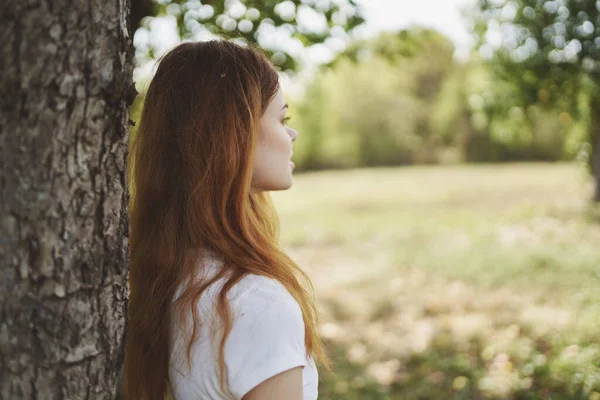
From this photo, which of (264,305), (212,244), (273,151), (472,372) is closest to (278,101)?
(273,151)

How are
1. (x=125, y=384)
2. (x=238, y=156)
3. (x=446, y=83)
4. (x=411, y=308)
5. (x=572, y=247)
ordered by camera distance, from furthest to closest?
(x=446, y=83) < (x=572, y=247) < (x=411, y=308) < (x=125, y=384) < (x=238, y=156)

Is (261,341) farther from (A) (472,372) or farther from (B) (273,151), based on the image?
(A) (472,372)

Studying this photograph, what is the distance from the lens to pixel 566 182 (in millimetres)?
18016

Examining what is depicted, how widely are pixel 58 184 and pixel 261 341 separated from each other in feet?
1.87

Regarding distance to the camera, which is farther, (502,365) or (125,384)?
(502,365)

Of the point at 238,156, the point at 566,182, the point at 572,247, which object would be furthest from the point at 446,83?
the point at 238,156

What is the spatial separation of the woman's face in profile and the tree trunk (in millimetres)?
448

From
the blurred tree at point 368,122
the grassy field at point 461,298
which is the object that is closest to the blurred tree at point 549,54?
the grassy field at point 461,298

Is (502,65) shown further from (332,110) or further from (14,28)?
(332,110)

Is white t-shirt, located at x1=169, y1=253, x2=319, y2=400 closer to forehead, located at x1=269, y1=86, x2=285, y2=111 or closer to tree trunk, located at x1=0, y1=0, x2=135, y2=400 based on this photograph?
tree trunk, located at x1=0, y1=0, x2=135, y2=400

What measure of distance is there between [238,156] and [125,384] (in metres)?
0.78

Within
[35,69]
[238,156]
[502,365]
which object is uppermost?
[35,69]

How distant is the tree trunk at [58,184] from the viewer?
1.21 meters

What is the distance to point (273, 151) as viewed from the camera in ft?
5.64
